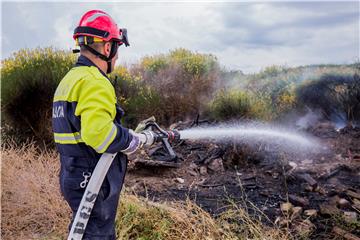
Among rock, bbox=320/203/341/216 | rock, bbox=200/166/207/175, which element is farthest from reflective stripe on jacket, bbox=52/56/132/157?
rock, bbox=200/166/207/175

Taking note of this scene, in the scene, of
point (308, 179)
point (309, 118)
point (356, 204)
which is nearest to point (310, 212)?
point (356, 204)

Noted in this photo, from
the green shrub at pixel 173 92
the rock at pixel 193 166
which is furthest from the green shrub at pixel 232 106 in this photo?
the green shrub at pixel 173 92

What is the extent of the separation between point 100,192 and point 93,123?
0.55 metres

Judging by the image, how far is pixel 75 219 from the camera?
2.71 m

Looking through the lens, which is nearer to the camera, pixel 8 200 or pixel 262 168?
pixel 8 200

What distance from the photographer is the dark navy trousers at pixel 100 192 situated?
8.71 feet

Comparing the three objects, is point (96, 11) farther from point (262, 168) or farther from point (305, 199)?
point (262, 168)

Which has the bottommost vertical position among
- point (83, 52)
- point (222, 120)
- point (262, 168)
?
point (262, 168)

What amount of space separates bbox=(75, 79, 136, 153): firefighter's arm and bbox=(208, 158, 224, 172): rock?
4747 millimetres

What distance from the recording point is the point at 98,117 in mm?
2424

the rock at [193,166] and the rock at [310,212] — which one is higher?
the rock at [310,212]

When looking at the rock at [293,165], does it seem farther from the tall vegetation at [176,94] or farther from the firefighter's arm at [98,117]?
the firefighter's arm at [98,117]

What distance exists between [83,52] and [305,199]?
393 centimetres

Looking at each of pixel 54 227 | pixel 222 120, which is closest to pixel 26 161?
pixel 54 227
